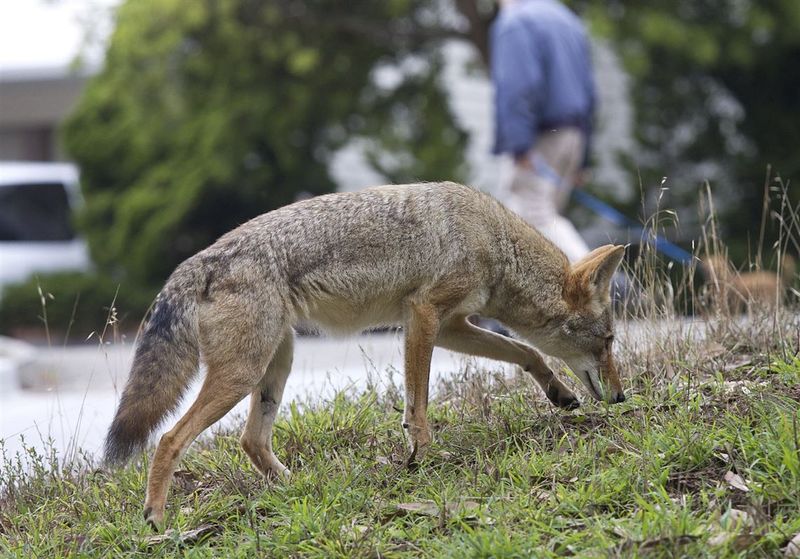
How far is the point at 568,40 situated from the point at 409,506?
5.93 meters

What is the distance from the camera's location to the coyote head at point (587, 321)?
6.01 meters

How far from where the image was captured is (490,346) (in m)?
6.12

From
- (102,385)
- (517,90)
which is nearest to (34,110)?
(102,385)

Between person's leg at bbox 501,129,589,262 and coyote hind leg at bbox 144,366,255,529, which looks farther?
person's leg at bbox 501,129,589,262

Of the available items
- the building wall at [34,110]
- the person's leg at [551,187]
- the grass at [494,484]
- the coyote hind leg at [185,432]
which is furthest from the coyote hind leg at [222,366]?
the building wall at [34,110]

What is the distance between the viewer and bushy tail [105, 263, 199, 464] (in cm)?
502

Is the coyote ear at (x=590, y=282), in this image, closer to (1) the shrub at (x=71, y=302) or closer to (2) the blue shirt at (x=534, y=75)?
(2) the blue shirt at (x=534, y=75)

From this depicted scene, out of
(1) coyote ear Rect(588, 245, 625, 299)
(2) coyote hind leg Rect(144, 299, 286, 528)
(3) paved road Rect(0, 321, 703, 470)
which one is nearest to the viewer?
(2) coyote hind leg Rect(144, 299, 286, 528)

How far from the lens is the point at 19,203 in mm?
19688

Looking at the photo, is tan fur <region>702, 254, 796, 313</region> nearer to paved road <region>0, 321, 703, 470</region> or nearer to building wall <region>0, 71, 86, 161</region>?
paved road <region>0, 321, 703, 470</region>

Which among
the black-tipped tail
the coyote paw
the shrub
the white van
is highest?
the black-tipped tail

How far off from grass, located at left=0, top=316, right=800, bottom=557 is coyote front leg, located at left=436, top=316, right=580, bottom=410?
0.52ft

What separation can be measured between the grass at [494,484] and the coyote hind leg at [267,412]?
0.37 ft

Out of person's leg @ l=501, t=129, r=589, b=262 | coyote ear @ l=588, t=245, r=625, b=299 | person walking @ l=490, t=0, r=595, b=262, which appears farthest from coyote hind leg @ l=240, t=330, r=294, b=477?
person walking @ l=490, t=0, r=595, b=262
